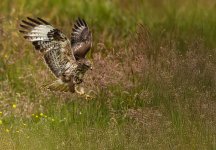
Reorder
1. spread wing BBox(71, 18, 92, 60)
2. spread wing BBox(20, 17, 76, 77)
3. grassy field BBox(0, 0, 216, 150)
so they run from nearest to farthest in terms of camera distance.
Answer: grassy field BBox(0, 0, 216, 150) < spread wing BBox(20, 17, 76, 77) < spread wing BBox(71, 18, 92, 60)

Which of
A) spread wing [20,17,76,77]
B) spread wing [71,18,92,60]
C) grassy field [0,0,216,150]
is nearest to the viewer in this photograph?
grassy field [0,0,216,150]

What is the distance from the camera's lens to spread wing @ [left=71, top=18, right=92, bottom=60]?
919 cm

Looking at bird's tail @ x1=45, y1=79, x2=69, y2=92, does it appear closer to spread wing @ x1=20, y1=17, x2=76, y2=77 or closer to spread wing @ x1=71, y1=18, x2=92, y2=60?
spread wing @ x1=20, y1=17, x2=76, y2=77

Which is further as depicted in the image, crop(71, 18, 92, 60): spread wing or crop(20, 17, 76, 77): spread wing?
crop(71, 18, 92, 60): spread wing

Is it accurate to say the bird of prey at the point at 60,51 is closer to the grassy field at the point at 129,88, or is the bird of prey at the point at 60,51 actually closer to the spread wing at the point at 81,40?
the spread wing at the point at 81,40

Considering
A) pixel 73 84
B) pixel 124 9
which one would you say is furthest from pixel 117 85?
pixel 124 9

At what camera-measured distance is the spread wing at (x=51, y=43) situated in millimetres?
8836

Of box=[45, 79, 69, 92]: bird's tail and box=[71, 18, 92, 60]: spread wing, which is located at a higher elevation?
box=[71, 18, 92, 60]: spread wing

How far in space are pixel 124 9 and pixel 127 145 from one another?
543cm

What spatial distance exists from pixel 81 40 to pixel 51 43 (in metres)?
0.55

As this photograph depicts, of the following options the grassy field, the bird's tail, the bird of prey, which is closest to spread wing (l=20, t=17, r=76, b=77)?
the bird of prey

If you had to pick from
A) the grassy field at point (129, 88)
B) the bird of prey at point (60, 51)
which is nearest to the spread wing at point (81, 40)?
the bird of prey at point (60, 51)

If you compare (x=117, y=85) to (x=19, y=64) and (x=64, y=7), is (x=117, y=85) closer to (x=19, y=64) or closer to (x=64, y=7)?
(x=19, y=64)

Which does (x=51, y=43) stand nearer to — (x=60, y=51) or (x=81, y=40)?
(x=60, y=51)
